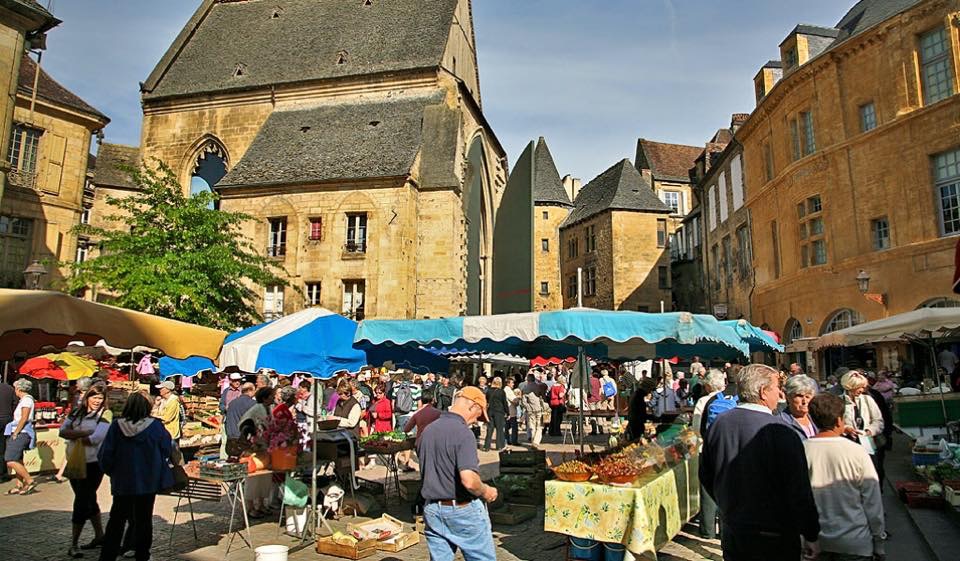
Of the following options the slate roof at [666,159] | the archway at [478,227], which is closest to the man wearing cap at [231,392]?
the archway at [478,227]

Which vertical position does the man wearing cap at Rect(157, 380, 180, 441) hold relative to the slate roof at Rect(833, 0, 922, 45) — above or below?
below

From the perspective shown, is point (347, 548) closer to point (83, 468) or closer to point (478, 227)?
point (83, 468)

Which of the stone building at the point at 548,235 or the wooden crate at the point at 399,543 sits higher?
the stone building at the point at 548,235

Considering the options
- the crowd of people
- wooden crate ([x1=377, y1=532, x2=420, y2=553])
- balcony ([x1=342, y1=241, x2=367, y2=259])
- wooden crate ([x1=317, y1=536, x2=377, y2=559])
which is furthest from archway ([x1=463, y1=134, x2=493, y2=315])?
the crowd of people

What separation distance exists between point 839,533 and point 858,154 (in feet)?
57.3

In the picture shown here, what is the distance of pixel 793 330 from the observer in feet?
69.1

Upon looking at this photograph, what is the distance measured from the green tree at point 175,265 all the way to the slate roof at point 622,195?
25.3m

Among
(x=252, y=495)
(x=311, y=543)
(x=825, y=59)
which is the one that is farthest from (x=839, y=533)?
(x=825, y=59)

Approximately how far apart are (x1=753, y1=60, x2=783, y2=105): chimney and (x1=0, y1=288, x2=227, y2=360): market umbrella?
23.4 meters

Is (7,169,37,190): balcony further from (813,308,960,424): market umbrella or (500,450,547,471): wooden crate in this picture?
(813,308,960,424): market umbrella

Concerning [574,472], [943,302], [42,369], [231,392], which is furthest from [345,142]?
[574,472]

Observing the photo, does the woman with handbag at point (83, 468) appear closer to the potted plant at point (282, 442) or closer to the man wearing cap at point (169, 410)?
the potted plant at point (282, 442)

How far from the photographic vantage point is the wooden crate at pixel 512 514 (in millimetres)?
7105

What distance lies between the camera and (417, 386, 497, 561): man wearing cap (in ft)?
12.5
